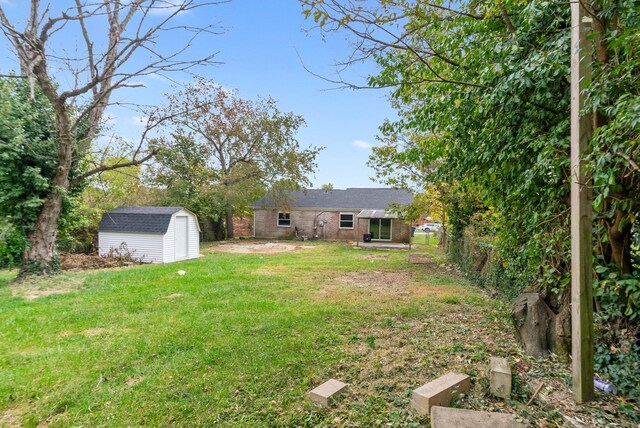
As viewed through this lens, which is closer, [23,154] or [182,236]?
[23,154]

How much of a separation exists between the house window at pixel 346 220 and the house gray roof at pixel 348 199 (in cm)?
56

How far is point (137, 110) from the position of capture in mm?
5828

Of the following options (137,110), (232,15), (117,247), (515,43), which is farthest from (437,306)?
(117,247)

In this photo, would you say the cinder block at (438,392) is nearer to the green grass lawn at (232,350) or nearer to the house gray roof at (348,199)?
the green grass lawn at (232,350)

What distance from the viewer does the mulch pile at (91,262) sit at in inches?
409

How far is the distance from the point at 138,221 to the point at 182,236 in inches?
66.3

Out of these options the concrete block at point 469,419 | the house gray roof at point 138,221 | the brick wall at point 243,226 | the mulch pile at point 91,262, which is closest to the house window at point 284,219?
the brick wall at point 243,226

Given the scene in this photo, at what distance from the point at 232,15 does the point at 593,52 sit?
4.07 m

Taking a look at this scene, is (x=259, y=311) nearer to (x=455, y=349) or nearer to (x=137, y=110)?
(x=455, y=349)

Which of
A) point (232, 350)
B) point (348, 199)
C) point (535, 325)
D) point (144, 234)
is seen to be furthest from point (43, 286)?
point (348, 199)

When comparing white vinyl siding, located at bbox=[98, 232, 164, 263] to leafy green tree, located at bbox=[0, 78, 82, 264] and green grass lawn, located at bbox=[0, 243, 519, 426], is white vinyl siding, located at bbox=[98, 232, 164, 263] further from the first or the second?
green grass lawn, located at bbox=[0, 243, 519, 426]

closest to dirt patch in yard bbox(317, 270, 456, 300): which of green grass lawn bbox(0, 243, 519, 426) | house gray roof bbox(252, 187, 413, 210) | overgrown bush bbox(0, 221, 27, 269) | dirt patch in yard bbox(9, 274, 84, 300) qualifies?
green grass lawn bbox(0, 243, 519, 426)

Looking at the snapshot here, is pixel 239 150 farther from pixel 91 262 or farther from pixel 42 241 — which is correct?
pixel 42 241

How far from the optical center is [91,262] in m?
10.8
